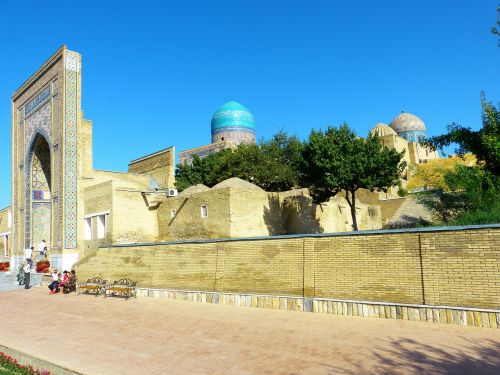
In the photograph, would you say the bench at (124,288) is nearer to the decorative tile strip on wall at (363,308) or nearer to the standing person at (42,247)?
the decorative tile strip on wall at (363,308)

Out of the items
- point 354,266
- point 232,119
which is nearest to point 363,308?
point 354,266

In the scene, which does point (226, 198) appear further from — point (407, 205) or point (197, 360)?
point (197, 360)

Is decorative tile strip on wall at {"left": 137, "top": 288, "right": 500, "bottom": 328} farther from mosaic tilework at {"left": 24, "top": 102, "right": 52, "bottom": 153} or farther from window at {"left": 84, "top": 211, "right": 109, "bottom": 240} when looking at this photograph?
mosaic tilework at {"left": 24, "top": 102, "right": 52, "bottom": 153}

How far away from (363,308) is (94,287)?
872cm

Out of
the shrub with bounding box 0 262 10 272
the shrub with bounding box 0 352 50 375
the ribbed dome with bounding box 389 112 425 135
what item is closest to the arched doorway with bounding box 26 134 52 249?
the shrub with bounding box 0 262 10 272

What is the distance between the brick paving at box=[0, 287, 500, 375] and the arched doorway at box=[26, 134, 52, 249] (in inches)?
522

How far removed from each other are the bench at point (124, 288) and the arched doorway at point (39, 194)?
10418 mm

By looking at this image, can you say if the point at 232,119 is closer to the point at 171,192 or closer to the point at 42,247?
the point at 171,192

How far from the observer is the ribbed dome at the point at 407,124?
49775 millimetres

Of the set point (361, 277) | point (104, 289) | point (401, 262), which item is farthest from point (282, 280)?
point (104, 289)

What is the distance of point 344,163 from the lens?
16.7 m

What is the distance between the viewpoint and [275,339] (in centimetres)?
695

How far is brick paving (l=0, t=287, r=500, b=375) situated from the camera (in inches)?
217

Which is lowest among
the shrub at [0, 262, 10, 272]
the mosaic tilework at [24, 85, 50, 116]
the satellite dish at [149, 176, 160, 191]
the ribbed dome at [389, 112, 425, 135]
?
the shrub at [0, 262, 10, 272]
